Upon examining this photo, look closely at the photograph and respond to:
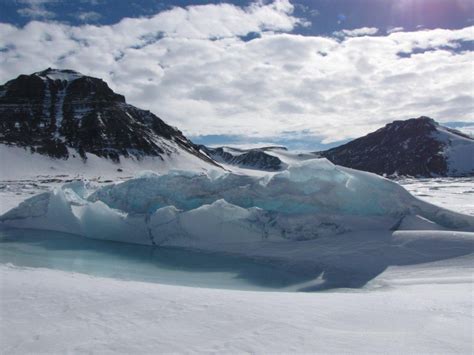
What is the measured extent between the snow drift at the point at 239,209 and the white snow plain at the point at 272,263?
4 centimetres

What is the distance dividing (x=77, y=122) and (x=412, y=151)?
9912cm

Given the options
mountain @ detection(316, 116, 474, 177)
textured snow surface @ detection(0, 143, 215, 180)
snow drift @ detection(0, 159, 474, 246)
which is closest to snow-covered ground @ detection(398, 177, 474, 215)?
snow drift @ detection(0, 159, 474, 246)

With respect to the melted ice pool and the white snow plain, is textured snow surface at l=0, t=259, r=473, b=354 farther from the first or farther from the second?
the melted ice pool

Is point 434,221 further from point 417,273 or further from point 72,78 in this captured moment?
point 72,78

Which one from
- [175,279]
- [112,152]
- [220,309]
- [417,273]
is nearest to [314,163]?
[417,273]

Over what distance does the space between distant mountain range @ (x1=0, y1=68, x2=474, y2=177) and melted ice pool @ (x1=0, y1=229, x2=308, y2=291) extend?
59.5 meters

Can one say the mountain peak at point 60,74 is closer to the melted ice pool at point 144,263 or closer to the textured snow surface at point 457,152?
the melted ice pool at point 144,263

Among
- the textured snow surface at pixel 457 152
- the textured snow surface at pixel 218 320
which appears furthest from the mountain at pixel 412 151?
the textured snow surface at pixel 218 320

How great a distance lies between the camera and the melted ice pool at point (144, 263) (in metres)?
9.72

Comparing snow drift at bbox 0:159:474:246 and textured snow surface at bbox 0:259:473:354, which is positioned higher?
snow drift at bbox 0:159:474:246

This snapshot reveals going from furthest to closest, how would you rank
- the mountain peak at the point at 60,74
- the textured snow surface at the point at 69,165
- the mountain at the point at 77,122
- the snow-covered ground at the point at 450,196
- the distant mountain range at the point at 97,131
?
1. the mountain peak at the point at 60,74
2. the distant mountain range at the point at 97,131
3. the mountain at the point at 77,122
4. the textured snow surface at the point at 69,165
5. the snow-covered ground at the point at 450,196

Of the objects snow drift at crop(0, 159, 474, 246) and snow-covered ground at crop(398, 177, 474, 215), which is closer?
snow drift at crop(0, 159, 474, 246)

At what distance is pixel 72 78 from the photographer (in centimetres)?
9681

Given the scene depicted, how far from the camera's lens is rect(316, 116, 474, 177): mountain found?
366 feet
